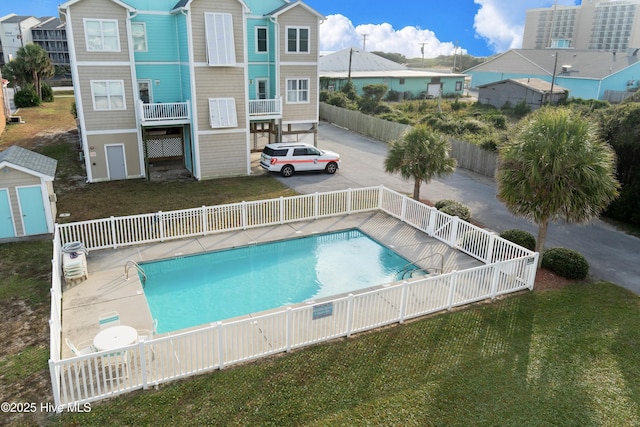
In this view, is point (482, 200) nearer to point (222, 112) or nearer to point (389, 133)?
point (222, 112)

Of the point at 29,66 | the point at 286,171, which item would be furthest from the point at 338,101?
the point at 29,66

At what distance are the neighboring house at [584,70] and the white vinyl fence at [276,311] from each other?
45.3 metres

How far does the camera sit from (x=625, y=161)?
18922 millimetres

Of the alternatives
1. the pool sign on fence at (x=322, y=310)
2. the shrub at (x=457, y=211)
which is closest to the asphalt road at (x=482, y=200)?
the shrub at (x=457, y=211)

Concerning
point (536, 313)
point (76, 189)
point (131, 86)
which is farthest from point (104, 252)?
point (536, 313)

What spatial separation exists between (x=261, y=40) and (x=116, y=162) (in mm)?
10094

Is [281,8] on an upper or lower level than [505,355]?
upper

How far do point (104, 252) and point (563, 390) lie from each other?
501 inches

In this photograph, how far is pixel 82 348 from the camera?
390 inches

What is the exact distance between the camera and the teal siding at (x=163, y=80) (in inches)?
917

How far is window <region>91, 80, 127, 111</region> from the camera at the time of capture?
21952 millimetres

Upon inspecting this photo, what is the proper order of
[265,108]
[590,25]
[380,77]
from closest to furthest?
[265,108] < [380,77] < [590,25]

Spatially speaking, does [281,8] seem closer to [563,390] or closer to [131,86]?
[131,86]

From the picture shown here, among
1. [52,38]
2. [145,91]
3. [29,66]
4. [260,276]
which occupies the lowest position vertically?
[260,276]
